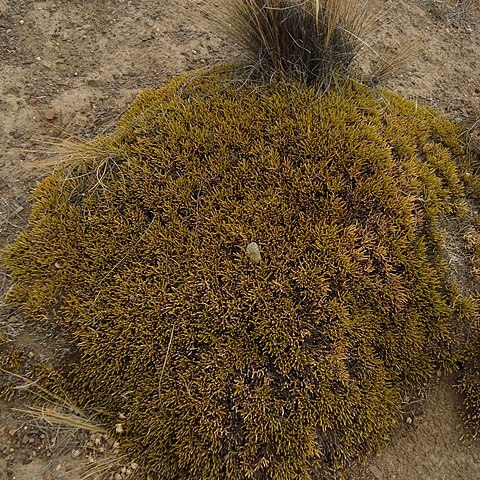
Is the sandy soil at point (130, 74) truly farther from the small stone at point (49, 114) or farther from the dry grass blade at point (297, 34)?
the dry grass blade at point (297, 34)

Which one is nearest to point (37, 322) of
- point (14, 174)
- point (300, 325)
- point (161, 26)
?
→ point (14, 174)

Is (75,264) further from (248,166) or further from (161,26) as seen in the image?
(161,26)

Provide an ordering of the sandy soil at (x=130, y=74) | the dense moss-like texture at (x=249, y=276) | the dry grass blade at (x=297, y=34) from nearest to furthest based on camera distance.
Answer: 1. the dense moss-like texture at (x=249, y=276)
2. the sandy soil at (x=130, y=74)
3. the dry grass blade at (x=297, y=34)

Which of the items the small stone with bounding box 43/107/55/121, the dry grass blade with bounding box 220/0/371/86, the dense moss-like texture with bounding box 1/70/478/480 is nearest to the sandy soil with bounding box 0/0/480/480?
the small stone with bounding box 43/107/55/121

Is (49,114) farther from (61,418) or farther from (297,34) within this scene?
(61,418)

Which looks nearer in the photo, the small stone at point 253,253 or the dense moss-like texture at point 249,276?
the dense moss-like texture at point 249,276

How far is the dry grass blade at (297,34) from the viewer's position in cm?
308

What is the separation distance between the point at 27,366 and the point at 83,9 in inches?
135

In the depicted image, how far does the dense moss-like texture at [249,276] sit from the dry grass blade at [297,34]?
0.18 metres

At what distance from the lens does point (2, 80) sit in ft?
13.2

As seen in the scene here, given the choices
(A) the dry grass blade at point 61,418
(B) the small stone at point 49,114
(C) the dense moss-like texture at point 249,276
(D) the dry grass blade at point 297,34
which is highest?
(D) the dry grass blade at point 297,34

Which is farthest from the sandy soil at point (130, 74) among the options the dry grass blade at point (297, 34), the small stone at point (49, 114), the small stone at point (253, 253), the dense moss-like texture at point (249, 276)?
the small stone at point (253, 253)

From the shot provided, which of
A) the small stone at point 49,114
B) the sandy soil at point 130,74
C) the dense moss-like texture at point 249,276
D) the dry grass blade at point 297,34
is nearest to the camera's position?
the dense moss-like texture at point 249,276

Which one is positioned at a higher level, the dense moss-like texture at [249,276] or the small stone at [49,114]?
the dense moss-like texture at [249,276]
